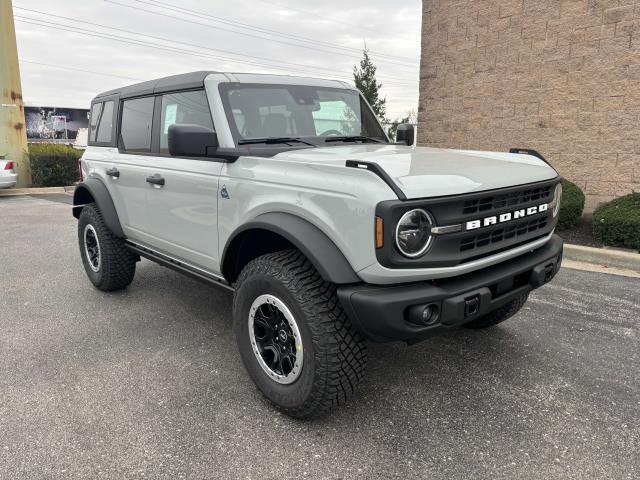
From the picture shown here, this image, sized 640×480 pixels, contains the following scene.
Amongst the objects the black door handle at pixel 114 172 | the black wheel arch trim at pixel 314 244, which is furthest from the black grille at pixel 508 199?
the black door handle at pixel 114 172

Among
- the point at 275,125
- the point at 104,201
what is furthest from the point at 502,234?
the point at 104,201

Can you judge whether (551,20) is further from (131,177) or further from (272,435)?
(272,435)

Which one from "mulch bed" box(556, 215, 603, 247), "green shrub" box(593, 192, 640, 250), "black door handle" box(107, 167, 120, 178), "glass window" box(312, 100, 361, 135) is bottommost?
"mulch bed" box(556, 215, 603, 247)

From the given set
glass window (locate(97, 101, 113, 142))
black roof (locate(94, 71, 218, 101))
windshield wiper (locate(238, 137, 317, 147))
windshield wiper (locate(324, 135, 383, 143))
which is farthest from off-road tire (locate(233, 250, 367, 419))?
glass window (locate(97, 101, 113, 142))

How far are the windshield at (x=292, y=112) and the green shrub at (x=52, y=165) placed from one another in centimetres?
1311

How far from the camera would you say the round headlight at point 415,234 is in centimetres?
219

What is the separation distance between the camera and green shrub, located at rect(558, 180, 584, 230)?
6801mm

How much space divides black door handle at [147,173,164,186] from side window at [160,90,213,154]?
0.66 ft

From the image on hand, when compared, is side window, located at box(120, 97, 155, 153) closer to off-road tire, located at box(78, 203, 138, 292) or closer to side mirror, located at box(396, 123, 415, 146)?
off-road tire, located at box(78, 203, 138, 292)

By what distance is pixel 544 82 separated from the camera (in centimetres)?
764

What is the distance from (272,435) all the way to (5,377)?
1.84 m

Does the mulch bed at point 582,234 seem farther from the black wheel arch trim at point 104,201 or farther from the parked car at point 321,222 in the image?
the black wheel arch trim at point 104,201

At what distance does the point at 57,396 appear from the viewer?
112 inches

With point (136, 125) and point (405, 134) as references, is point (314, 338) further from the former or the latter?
point (136, 125)
